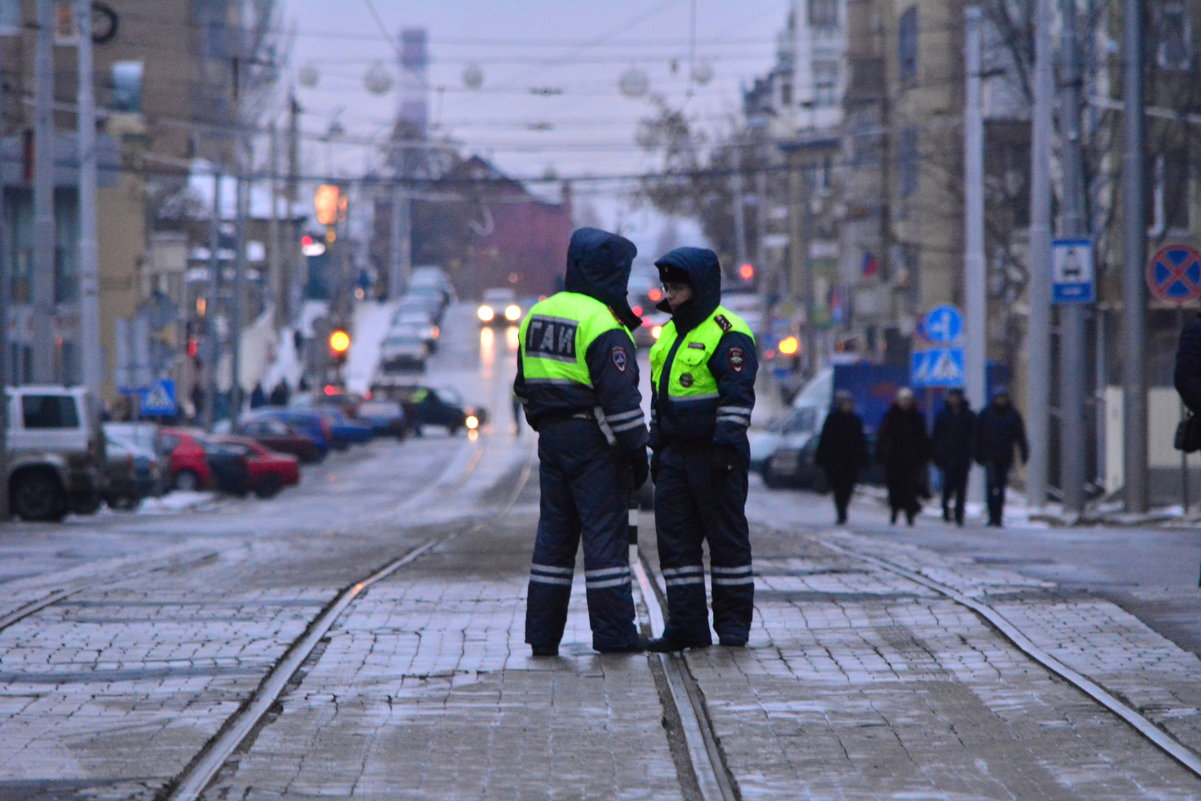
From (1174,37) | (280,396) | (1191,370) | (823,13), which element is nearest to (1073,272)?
(1174,37)

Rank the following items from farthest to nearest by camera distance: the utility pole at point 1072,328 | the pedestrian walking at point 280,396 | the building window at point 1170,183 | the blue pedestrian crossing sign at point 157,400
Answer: the pedestrian walking at point 280,396 → the blue pedestrian crossing sign at point 157,400 → the building window at point 1170,183 → the utility pole at point 1072,328

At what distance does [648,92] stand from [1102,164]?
8218mm

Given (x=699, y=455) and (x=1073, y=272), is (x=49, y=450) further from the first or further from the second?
(x=699, y=455)

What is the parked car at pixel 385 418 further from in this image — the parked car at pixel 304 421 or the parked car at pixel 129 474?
the parked car at pixel 129 474

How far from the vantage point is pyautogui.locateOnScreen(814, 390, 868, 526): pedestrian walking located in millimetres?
23234

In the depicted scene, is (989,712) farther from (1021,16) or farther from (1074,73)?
(1021,16)

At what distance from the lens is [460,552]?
15.8m

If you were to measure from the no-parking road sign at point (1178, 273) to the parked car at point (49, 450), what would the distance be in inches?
491

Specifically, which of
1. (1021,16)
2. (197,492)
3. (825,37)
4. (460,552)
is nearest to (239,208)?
(197,492)

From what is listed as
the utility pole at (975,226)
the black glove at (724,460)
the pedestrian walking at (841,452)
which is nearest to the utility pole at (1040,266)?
the utility pole at (975,226)

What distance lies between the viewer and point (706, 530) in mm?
9141

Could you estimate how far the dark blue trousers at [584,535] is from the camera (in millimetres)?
8750

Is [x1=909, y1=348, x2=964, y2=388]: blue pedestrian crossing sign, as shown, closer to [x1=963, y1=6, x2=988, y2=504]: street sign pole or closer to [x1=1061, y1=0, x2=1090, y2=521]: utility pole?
[x1=963, y1=6, x2=988, y2=504]: street sign pole

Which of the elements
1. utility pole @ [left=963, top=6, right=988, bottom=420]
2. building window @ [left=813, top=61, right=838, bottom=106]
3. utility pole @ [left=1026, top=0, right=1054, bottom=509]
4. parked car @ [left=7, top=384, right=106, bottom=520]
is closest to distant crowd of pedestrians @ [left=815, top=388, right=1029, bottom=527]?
utility pole @ [left=1026, top=0, right=1054, bottom=509]
